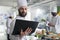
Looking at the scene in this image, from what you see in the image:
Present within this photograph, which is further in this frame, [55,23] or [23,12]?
[55,23]

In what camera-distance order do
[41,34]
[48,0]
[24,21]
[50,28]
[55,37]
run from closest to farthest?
[24,21] < [55,37] < [41,34] < [50,28] < [48,0]

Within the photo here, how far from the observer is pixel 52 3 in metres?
5.09

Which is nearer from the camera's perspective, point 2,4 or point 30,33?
point 30,33

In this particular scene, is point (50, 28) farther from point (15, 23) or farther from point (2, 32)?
point (2, 32)

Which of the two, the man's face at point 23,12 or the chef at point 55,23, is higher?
the man's face at point 23,12

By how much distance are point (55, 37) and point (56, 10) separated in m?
1.54

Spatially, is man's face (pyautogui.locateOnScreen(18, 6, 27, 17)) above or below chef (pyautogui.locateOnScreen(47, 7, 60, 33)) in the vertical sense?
above

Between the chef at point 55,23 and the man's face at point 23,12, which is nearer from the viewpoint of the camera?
the man's face at point 23,12

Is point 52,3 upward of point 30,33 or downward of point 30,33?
upward

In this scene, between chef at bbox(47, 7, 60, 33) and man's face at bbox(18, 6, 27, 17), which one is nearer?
man's face at bbox(18, 6, 27, 17)

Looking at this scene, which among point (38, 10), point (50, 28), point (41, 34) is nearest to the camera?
point (41, 34)

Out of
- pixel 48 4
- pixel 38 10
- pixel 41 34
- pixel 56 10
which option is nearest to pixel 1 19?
pixel 38 10

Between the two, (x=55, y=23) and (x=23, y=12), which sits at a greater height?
(x=23, y=12)

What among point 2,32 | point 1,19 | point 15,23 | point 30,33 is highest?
point 15,23
